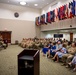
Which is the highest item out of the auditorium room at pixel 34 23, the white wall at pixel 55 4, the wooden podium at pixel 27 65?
the white wall at pixel 55 4

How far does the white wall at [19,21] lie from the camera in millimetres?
13711

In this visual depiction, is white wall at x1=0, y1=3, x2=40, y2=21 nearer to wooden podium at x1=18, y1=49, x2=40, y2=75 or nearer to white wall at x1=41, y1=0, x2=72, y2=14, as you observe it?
white wall at x1=41, y1=0, x2=72, y2=14

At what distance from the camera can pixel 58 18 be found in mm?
9664

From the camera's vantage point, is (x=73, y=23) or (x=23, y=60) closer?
(x=23, y=60)

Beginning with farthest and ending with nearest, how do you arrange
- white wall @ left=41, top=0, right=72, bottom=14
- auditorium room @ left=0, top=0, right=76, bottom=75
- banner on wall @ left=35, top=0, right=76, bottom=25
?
white wall @ left=41, top=0, right=72, bottom=14
auditorium room @ left=0, top=0, right=76, bottom=75
banner on wall @ left=35, top=0, right=76, bottom=25

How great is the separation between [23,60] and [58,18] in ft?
25.8

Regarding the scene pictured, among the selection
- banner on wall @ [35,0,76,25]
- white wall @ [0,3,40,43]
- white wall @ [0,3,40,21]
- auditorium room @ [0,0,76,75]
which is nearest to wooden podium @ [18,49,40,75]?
auditorium room @ [0,0,76,75]

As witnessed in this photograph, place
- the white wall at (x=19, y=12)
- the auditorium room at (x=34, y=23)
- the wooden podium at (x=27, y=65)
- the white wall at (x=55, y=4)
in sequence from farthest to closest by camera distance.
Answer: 1. the white wall at (x=19, y=12)
2. the white wall at (x=55, y=4)
3. the auditorium room at (x=34, y=23)
4. the wooden podium at (x=27, y=65)

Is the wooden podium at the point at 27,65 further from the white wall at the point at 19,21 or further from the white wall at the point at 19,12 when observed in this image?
the white wall at the point at 19,12

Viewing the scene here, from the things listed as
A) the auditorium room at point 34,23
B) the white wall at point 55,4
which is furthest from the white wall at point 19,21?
the white wall at point 55,4

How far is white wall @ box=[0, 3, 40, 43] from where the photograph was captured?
1371cm

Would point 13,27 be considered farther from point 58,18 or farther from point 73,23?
point 73,23

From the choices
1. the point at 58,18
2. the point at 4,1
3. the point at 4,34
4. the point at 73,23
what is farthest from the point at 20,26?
the point at 73,23

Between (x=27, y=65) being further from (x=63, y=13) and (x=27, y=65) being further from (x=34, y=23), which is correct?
(x=34, y=23)
